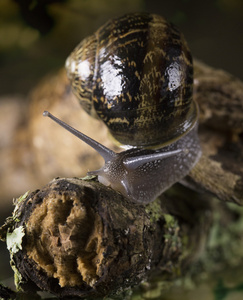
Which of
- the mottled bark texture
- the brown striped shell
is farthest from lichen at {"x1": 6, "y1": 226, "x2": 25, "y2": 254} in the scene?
the brown striped shell

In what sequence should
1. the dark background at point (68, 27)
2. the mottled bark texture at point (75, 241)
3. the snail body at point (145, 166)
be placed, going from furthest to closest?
1. the dark background at point (68, 27)
2. the snail body at point (145, 166)
3. the mottled bark texture at point (75, 241)

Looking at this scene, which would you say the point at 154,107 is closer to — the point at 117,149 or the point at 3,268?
the point at 117,149

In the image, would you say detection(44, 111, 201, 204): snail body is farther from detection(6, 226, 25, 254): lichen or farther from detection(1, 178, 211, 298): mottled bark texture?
detection(6, 226, 25, 254): lichen

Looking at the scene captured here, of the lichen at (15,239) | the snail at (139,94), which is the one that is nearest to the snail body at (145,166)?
the snail at (139,94)

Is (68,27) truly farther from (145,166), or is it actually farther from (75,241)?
(75,241)

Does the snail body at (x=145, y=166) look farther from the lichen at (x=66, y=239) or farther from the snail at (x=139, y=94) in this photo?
the lichen at (x=66, y=239)

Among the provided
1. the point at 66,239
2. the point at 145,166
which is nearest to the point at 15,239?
the point at 66,239

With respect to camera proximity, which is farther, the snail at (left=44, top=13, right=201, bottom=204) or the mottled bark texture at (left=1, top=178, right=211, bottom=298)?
the snail at (left=44, top=13, right=201, bottom=204)
